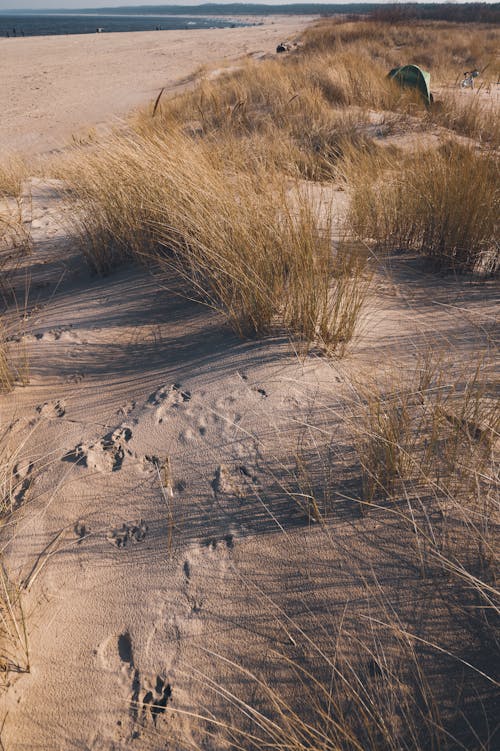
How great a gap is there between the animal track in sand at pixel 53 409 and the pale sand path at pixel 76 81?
601 cm

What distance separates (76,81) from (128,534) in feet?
55.9

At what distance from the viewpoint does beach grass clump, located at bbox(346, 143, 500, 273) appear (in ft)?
8.21

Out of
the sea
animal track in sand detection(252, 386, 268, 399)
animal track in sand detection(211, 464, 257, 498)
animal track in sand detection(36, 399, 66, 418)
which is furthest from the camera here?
the sea

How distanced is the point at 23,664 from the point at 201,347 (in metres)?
1.33

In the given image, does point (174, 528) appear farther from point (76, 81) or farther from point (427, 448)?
point (76, 81)

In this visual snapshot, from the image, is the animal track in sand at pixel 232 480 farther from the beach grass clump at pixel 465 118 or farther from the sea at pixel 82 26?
the sea at pixel 82 26

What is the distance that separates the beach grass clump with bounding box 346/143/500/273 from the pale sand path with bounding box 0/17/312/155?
5.41m

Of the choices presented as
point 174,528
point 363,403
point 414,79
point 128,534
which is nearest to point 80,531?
point 128,534

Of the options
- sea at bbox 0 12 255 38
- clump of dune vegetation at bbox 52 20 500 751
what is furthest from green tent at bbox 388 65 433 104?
sea at bbox 0 12 255 38

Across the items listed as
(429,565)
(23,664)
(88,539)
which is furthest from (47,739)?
(429,565)

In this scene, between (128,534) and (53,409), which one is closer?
(128,534)

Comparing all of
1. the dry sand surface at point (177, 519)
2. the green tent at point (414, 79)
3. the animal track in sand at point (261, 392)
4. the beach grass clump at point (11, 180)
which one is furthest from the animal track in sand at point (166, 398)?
the green tent at point (414, 79)

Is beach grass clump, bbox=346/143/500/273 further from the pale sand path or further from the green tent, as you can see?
the pale sand path

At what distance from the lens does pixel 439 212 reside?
8.50 ft
